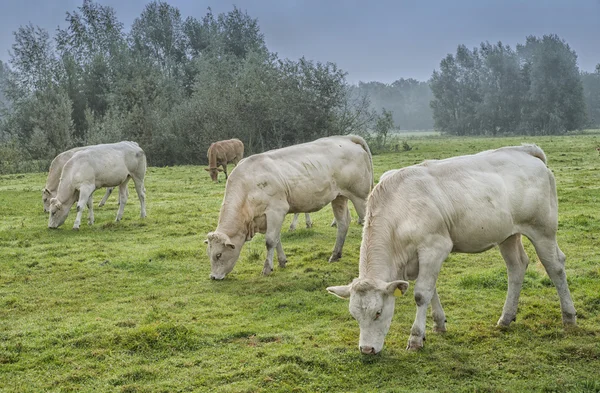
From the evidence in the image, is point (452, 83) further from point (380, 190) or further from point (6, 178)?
point (380, 190)

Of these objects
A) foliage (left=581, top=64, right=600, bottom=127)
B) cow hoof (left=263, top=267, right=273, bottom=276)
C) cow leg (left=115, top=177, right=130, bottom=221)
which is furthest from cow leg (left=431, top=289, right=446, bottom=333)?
foliage (left=581, top=64, right=600, bottom=127)

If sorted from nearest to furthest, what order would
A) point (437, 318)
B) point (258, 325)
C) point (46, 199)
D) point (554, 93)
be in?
1. point (437, 318)
2. point (258, 325)
3. point (46, 199)
4. point (554, 93)

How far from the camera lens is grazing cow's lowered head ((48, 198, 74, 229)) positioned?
52.1ft

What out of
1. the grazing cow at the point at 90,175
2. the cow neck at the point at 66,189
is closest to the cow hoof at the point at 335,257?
the grazing cow at the point at 90,175

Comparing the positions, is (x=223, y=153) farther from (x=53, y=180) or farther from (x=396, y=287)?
(x=396, y=287)

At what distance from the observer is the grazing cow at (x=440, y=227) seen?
250 inches

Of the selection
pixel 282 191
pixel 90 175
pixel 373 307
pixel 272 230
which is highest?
pixel 90 175

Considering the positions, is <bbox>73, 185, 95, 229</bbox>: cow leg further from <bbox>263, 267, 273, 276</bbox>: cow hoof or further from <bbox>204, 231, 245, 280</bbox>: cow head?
<bbox>263, 267, 273, 276</bbox>: cow hoof

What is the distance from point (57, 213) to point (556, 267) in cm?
1313

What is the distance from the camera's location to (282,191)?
36.0ft

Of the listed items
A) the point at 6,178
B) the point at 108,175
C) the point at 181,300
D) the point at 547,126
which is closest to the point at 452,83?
the point at 547,126

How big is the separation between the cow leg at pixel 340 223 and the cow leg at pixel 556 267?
490 centimetres

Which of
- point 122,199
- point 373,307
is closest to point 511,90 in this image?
point 122,199

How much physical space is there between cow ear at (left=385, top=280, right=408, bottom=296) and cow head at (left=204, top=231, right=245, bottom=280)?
441 cm
